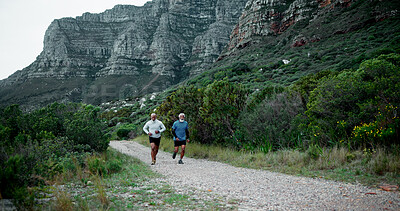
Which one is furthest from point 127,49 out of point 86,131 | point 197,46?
point 86,131

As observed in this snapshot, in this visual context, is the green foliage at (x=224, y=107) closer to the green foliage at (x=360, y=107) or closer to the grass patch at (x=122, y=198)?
the green foliage at (x=360, y=107)

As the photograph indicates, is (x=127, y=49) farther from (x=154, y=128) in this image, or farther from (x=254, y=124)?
(x=254, y=124)

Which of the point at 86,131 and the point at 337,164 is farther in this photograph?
the point at 86,131

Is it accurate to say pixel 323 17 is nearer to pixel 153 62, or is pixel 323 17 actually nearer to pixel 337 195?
pixel 337 195

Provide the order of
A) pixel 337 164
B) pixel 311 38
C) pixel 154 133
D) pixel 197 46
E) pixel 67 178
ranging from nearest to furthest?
pixel 67 178
pixel 337 164
pixel 154 133
pixel 311 38
pixel 197 46

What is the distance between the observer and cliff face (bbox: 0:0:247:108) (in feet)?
302

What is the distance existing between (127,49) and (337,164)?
12667 centimetres

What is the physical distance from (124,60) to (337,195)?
119 meters

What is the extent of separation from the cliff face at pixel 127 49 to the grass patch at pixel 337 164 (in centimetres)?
8293

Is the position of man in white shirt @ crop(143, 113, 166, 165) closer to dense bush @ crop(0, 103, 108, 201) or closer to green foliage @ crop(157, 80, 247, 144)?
dense bush @ crop(0, 103, 108, 201)

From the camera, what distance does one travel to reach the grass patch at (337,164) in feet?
16.3

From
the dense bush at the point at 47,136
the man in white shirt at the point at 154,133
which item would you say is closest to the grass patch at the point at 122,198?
the dense bush at the point at 47,136

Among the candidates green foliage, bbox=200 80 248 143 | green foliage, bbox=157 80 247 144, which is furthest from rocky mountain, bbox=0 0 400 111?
green foliage, bbox=200 80 248 143

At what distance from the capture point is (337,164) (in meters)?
6.08
